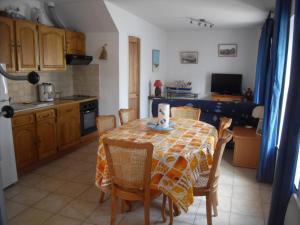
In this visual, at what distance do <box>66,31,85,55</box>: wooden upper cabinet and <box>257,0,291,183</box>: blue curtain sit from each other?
313 centimetres

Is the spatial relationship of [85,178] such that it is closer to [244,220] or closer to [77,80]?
[244,220]

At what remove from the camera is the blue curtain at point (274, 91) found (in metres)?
2.71

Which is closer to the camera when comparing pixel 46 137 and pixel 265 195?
pixel 265 195

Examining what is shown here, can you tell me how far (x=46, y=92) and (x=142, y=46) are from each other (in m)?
2.47

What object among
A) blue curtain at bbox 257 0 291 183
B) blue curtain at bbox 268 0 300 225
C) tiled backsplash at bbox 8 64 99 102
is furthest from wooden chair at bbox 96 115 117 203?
tiled backsplash at bbox 8 64 99 102

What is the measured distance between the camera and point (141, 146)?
176cm

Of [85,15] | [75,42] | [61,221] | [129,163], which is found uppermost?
[85,15]

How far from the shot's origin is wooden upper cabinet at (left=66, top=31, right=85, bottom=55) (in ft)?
13.9

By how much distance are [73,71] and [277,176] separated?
4111 mm

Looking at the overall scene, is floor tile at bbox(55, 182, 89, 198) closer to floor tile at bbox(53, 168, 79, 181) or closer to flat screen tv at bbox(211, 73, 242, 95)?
floor tile at bbox(53, 168, 79, 181)

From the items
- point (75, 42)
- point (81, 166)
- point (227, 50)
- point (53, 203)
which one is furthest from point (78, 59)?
point (227, 50)

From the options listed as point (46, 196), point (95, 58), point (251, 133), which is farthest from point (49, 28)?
point (251, 133)

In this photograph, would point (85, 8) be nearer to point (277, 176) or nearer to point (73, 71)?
point (73, 71)

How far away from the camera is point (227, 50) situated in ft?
22.8
